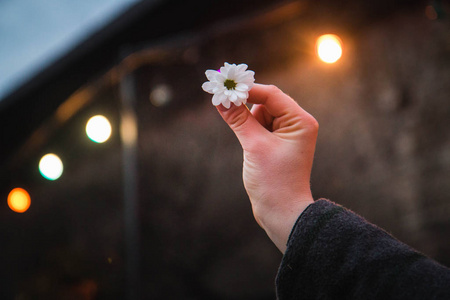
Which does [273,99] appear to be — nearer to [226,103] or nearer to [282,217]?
[226,103]

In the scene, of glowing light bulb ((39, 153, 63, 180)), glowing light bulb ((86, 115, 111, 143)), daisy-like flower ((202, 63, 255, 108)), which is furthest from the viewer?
glowing light bulb ((39, 153, 63, 180))

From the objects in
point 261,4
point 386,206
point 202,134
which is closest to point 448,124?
point 386,206

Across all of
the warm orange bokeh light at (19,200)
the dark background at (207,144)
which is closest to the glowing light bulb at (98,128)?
the dark background at (207,144)

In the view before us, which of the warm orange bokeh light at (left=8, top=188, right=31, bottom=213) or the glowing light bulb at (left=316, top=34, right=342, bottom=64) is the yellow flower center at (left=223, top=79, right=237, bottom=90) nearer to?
the glowing light bulb at (left=316, top=34, right=342, bottom=64)

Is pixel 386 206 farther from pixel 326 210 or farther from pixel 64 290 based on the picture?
pixel 64 290

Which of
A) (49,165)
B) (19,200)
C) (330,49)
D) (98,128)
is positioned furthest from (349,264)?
(19,200)

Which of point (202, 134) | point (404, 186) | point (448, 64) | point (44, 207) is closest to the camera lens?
point (448, 64)

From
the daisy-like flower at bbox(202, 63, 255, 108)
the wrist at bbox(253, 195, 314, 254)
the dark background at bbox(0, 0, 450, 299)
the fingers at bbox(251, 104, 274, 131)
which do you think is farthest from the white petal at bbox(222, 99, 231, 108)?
the dark background at bbox(0, 0, 450, 299)
